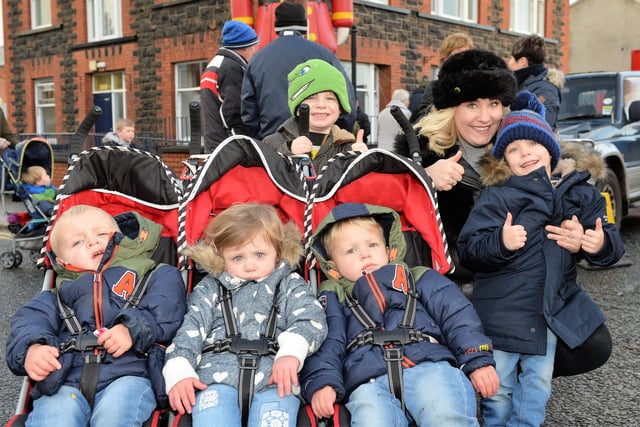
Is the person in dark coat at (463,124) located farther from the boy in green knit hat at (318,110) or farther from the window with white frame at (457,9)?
the window with white frame at (457,9)

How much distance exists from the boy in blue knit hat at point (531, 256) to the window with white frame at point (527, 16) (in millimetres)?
18189

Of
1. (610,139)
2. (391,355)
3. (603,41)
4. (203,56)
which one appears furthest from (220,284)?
(603,41)

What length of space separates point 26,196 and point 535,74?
572cm

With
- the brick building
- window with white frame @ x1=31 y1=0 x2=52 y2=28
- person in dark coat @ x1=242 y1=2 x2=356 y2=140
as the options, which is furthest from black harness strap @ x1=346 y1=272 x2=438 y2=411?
window with white frame @ x1=31 y1=0 x2=52 y2=28

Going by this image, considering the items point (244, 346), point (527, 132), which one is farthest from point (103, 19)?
point (244, 346)

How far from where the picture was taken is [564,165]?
10.3 feet

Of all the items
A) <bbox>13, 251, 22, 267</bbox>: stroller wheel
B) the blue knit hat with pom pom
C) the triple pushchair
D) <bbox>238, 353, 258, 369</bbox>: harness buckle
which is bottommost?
<bbox>13, 251, 22, 267</bbox>: stroller wheel

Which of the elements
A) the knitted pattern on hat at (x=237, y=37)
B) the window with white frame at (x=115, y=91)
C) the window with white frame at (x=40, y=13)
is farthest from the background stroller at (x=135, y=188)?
the window with white frame at (x=40, y=13)

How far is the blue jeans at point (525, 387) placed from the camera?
299 cm

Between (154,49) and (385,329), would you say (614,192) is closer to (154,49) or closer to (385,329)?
(385,329)

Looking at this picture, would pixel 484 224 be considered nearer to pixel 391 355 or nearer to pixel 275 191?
pixel 391 355

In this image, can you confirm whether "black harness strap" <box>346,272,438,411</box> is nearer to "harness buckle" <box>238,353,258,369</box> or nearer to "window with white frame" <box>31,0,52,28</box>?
"harness buckle" <box>238,353,258,369</box>

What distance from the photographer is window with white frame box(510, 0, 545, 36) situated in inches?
784

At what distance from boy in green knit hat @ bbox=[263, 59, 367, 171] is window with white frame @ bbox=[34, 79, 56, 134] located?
16.8 metres
